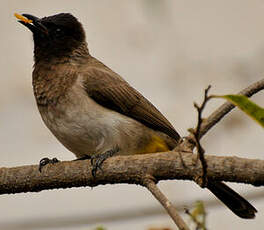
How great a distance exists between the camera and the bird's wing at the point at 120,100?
11.0ft

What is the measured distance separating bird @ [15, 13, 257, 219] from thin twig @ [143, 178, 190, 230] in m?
0.86

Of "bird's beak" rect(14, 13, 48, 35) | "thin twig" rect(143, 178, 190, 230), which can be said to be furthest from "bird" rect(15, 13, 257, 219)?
"thin twig" rect(143, 178, 190, 230)

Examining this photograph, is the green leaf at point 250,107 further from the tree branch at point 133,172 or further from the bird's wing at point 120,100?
the bird's wing at point 120,100

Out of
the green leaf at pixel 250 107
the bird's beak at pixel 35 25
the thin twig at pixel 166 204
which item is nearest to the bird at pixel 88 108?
the bird's beak at pixel 35 25

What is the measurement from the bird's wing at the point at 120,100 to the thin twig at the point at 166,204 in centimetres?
128

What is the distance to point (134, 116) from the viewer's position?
11.1ft

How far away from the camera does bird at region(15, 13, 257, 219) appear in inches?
124

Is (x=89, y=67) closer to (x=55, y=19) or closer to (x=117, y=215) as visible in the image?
(x=55, y=19)

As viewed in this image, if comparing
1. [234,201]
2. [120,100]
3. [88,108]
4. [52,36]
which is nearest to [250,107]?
[234,201]

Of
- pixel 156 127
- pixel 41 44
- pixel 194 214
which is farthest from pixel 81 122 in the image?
pixel 194 214

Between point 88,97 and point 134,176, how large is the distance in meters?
1.16

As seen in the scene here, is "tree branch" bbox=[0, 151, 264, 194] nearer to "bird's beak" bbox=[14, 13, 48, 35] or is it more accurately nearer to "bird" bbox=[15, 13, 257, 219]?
"bird" bbox=[15, 13, 257, 219]

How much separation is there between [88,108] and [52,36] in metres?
0.77

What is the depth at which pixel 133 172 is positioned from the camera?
7.28 feet
